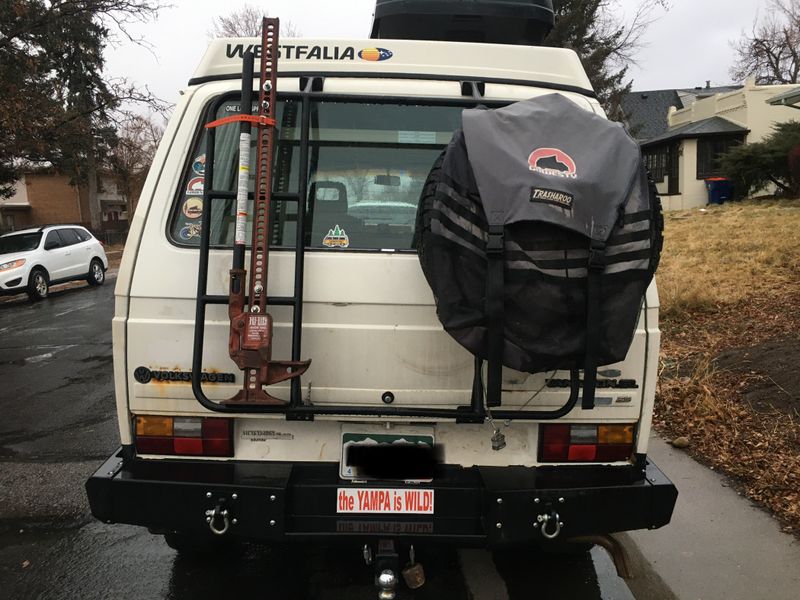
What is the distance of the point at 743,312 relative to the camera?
23.6 ft

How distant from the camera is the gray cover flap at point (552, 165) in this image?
6.50 feet

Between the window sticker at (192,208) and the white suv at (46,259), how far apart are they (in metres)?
13.5

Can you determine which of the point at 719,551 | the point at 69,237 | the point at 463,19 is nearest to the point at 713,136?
the point at 69,237

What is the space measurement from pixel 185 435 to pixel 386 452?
A: 31.9 inches

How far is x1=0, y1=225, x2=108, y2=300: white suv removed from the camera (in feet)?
46.2

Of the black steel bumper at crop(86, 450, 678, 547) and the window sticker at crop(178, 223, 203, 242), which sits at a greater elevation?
the window sticker at crop(178, 223, 203, 242)

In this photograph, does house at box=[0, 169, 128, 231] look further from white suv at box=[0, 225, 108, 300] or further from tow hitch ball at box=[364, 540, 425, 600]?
tow hitch ball at box=[364, 540, 425, 600]

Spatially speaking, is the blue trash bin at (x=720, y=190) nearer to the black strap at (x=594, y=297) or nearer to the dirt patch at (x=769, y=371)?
the dirt patch at (x=769, y=371)

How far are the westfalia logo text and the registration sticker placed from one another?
6.07 feet

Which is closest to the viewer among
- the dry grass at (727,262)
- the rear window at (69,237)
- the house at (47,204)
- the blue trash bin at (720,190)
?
the dry grass at (727,262)

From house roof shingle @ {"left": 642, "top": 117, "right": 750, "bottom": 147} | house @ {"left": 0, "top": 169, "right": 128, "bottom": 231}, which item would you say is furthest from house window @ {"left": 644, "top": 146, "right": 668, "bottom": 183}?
house @ {"left": 0, "top": 169, "right": 128, "bottom": 231}

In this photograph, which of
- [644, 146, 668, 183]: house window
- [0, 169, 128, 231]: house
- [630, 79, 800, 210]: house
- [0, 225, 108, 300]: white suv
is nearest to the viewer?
[0, 225, 108, 300]: white suv

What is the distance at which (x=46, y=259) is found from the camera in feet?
49.5

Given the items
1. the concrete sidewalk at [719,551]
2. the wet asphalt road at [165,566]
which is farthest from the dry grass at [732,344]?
the wet asphalt road at [165,566]
